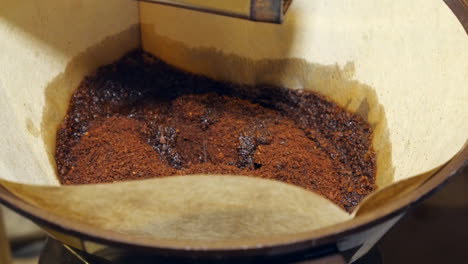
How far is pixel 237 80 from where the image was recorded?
3.31ft

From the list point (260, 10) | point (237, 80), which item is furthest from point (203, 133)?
point (260, 10)

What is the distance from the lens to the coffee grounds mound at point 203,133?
33.0 inches

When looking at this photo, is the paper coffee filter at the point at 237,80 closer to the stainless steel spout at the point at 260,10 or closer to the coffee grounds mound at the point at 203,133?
the coffee grounds mound at the point at 203,133

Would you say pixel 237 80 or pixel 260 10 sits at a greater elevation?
pixel 260 10

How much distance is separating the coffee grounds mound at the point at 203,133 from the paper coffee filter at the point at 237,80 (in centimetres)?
3

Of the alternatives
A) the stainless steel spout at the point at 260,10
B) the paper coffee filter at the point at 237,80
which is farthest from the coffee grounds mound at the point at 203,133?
the stainless steel spout at the point at 260,10

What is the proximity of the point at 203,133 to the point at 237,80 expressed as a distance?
133 mm

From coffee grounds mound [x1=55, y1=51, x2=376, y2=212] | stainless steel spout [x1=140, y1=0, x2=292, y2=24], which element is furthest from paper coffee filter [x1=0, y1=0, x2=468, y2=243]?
stainless steel spout [x1=140, y1=0, x2=292, y2=24]

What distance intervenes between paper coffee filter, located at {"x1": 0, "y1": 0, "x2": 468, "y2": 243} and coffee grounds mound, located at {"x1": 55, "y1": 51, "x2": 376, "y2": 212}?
3 cm

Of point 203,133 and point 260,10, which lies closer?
point 260,10

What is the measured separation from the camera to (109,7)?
0.99 metres

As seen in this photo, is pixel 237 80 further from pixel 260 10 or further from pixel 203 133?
pixel 260 10

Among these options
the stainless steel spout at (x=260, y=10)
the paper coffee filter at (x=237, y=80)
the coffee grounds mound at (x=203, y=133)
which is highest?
the stainless steel spout at (x=260, y=10)

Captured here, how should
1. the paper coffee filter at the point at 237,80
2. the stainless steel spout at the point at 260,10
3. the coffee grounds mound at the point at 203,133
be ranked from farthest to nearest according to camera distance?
the coffee grounds mound at the point at 203,133 < the stainless steel spout at the point at 260,10 < the paper coffee filter at the point at 237,80
